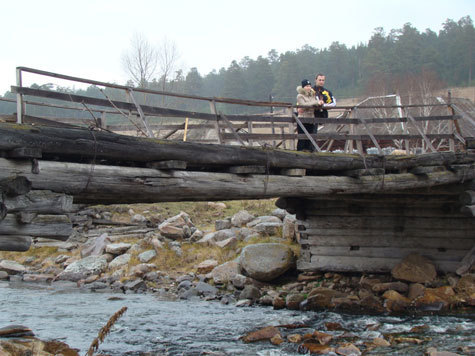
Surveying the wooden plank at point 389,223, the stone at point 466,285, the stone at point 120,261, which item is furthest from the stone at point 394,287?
the stone at point 120,261

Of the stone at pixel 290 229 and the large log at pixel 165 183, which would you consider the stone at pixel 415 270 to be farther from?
the stone at pixel 290 229

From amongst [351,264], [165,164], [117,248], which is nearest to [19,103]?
[165,164]

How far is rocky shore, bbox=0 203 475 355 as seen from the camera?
11.1 meters

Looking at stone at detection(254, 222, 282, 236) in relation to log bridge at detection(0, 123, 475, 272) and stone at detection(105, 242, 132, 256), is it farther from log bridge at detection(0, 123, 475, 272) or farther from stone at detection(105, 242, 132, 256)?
stone at detection(105, 242, 132, 256)

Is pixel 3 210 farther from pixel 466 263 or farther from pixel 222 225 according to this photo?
pixel 222 225

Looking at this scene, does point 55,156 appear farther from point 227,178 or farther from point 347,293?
point 347,293

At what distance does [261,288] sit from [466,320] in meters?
4.53

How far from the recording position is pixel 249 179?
25.6 feet

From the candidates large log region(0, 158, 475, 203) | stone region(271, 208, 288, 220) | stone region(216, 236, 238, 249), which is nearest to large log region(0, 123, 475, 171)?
large log region(0, 158, 475, 203)

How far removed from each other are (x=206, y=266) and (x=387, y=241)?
4783mm

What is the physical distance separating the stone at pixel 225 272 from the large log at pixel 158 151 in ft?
17.0

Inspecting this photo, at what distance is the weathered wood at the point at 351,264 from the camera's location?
12516mm

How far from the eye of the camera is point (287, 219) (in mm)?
15875

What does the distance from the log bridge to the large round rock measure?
1.28 feet
